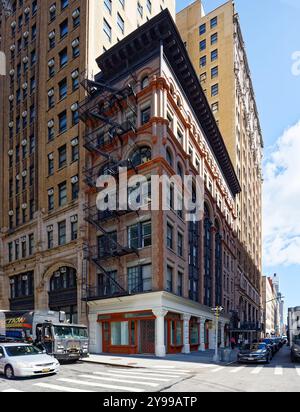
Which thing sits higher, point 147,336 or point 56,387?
point 56,387

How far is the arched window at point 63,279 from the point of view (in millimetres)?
38594

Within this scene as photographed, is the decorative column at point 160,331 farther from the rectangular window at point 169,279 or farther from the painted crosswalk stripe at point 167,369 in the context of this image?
the painted crosswalk stripe at point 167,369

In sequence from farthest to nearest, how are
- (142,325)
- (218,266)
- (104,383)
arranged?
1. (218,266)
2. (142,325)
3. (104,383)

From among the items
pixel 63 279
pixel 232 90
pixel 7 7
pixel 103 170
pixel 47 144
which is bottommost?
pixel 63 279

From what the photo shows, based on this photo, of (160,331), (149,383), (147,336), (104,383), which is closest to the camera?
(104,383)

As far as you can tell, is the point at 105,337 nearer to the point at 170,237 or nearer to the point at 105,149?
the point at 170,237

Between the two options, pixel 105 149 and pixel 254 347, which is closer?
pixel 254 347

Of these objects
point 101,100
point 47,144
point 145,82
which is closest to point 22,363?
point 145,82

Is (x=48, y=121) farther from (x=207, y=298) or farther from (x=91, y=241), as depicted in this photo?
(x=207, y=298)

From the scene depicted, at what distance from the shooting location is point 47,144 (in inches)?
1748

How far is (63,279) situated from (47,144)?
48.2 feet

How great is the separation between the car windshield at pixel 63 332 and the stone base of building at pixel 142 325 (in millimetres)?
7261

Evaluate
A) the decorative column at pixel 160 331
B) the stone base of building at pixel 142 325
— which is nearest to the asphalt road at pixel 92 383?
the decorative column at pixel 160 331

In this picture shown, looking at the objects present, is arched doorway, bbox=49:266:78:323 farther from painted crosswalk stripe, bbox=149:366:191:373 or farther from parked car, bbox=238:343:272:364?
parked car, bbox=238:343:272:364
